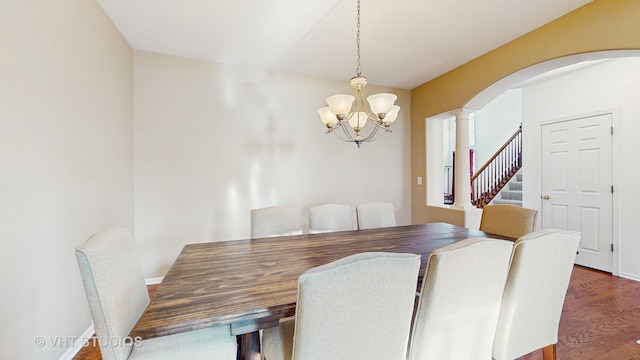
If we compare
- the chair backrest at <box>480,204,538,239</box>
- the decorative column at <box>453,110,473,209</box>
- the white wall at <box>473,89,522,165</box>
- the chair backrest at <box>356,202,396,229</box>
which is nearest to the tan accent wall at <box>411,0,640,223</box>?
the decorative column at <box>453,110,473,209</box>

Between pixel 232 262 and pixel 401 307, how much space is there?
0.95m

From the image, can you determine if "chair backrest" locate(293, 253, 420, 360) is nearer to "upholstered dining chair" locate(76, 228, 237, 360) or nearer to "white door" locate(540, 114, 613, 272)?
"upholstered dining chair" locate(76, 228, 237, 360)

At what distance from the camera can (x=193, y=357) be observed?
43.5 inches

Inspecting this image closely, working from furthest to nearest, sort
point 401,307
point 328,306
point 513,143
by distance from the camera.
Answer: point 513,143, point 401,307, point 328,306

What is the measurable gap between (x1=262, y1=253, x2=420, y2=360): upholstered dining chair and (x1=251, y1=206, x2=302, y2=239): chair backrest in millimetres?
1407

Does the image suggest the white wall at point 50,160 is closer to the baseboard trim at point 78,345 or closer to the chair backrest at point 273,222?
the baseboard trim at point 78,345

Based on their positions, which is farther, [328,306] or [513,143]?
[513,143]

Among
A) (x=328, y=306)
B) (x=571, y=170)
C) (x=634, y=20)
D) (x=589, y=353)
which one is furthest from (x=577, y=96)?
(x=328, y=306)

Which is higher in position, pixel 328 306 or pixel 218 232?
pixel 328 306

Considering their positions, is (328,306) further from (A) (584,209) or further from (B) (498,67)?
(A) (584,209)

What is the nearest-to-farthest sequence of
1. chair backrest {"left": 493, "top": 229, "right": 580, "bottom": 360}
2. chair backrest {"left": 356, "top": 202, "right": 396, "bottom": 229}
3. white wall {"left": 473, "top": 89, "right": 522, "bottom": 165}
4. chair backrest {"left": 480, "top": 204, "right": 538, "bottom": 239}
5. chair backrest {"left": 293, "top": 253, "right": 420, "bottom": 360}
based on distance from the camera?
chair backrest {"left": 293, "top": 253, "right": 420, "bottom": 360} < chair backrest {"left": 493, "top": 229, "right": 580, "bottom": 360} < chair backrest {"left": 480, "top": 204, "right": 538, "bottom": 239} < chair backrest {"left": 356, "top": 202, "right": 396, "bottom": 229} < white wall {"left": 473, "top": 89, "right": 522, "bottom": 165}

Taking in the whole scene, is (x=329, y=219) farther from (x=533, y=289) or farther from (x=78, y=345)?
(x=78, y=345)

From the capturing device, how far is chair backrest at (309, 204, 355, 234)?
2467 millimetres

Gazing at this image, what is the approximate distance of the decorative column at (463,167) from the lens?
340 centimetres
